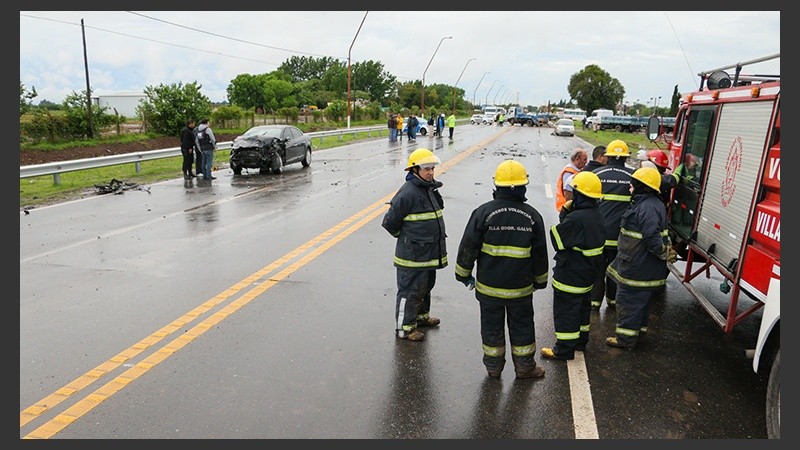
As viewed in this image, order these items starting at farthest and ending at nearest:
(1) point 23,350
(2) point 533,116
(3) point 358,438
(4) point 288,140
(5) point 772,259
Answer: (2) point 533,116, (4) point 288,140, (1) point 23,350, (5) point 772,259, (3) point 358,438

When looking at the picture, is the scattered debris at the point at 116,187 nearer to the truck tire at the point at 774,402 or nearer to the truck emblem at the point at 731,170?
the truck emblem at the point at 731,170

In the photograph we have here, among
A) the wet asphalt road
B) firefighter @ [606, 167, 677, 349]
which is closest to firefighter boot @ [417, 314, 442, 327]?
the wet asphalt road

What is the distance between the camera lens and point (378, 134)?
1613 inches

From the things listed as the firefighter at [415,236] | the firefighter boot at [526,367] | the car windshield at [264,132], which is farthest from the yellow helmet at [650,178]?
the car windshield at [264,132]

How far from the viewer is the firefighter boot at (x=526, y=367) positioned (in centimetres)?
438

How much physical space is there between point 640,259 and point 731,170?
1129 millimetres

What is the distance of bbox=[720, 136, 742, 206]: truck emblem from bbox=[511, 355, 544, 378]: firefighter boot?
2.28 m

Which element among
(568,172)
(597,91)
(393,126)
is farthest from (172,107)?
(597,91)

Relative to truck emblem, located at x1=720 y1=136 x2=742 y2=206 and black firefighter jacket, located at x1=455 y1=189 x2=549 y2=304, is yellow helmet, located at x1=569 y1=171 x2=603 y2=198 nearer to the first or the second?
black firefighter jacket, located at x1=455 y1=189 x2=549 y2=304

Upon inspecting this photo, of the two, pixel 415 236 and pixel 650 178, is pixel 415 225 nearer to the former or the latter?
pixel 415 236

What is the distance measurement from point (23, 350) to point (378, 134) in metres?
37.1

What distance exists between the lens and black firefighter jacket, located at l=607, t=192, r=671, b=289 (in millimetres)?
4883

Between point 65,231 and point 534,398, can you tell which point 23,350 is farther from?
point 65,231

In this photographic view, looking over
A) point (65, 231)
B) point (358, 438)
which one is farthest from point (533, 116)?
point (358, 438)
